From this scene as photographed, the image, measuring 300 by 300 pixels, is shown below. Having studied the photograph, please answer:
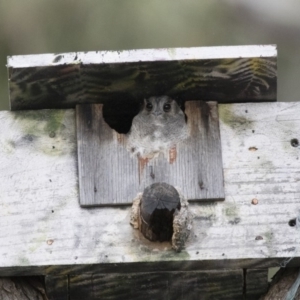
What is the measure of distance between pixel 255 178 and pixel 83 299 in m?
0.56

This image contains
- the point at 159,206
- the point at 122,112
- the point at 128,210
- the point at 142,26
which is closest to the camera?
the point at 159,206

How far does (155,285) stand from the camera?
3.12 metres

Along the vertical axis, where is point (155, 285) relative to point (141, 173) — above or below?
below

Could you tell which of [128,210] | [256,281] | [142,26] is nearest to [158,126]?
[128,210]

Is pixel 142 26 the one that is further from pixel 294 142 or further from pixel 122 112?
pixel 294 142

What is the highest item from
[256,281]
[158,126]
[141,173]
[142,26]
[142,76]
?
[142,26]

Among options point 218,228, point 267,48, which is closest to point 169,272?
point 218,228

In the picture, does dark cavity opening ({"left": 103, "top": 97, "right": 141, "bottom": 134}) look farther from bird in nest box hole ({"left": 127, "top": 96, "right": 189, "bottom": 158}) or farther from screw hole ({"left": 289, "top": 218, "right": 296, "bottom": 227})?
screw hole ({"left": 289, "top": 218, "right": 296, "bottom": 227})

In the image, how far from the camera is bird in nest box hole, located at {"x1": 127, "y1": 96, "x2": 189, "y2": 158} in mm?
Answer: 3176

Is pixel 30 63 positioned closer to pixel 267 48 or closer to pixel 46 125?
pixel 46 125

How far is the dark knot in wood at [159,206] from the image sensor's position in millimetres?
2947

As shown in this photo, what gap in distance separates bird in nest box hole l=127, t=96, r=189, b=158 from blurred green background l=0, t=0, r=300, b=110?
1.96 m

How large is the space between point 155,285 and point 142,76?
1.82 feet

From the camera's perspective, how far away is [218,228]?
3088 millimetres
